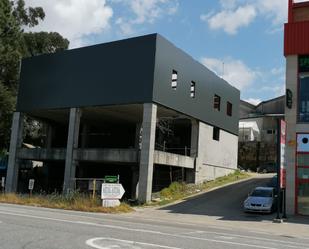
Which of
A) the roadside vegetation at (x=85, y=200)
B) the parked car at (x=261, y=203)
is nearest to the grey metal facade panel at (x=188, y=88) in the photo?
the roadside vegetation at (x=85, y=200)

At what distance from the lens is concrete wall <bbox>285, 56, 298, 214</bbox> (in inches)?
1117

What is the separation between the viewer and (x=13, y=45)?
174 ft

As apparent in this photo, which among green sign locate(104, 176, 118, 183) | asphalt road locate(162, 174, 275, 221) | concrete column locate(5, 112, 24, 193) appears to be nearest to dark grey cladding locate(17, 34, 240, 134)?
concrete column locate(5, 112, 24, 193)

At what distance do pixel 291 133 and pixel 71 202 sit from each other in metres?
13.7

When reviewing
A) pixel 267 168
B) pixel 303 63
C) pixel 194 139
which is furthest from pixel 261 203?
pixel 267 168

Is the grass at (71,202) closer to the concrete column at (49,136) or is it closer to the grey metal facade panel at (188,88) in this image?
the grey metal facade panel at (188,88)

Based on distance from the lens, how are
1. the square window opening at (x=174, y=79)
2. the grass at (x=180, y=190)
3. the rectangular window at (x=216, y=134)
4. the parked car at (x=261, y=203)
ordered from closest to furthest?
the parked car at (x=261, y=203), the grass at (x=180, y=190), the square window opening at (x=174, y=79), the rectangular window at (x=216, y=134)

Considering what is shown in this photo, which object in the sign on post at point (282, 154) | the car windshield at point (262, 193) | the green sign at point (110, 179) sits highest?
the sign on post at point (282, 154)

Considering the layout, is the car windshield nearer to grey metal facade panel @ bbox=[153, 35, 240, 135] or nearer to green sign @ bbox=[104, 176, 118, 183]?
green sign @ bbox=[104, 176, 118, 183]

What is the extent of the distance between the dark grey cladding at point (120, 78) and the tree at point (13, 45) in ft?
22.2

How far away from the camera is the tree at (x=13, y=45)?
167 feet

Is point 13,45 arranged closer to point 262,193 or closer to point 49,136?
point 49,136

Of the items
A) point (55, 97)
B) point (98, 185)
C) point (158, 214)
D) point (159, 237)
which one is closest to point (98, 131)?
point (55, 97)

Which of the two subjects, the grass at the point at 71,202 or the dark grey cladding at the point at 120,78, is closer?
the grass at the point at 71,202
